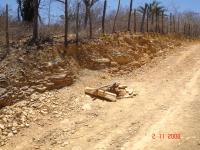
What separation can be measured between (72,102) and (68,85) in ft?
3.83

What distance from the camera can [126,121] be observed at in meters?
9.53

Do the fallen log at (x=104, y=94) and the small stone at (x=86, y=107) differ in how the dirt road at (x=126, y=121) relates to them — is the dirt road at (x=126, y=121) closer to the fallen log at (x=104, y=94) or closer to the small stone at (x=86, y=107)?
the small stone at (x=86, y=107)

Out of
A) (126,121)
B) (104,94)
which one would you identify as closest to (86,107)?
(104,94)

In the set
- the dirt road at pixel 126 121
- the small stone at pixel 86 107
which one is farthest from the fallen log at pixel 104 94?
the small stone at pixel 86 107

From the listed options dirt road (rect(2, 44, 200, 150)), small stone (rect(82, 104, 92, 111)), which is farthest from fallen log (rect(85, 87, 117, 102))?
small stone (rect(82, 104, 92, 111))

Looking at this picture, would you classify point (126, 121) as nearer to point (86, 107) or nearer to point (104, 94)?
point (86, 107)

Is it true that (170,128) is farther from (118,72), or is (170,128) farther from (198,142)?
(118,72)

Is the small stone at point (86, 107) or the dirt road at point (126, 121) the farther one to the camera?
the small stone at point (86, 107)

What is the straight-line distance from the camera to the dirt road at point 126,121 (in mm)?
→ 8391

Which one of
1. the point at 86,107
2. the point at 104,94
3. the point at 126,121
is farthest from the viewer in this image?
the point at 104,94

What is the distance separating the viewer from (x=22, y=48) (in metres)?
12.3

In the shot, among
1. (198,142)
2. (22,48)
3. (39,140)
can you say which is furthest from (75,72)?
(198,142)

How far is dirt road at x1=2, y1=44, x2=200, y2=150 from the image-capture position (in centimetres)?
839

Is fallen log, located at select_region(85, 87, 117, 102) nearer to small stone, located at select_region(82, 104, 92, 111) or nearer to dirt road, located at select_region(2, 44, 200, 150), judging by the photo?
dirt road, located at select_region(2, 44, 200, 150)
